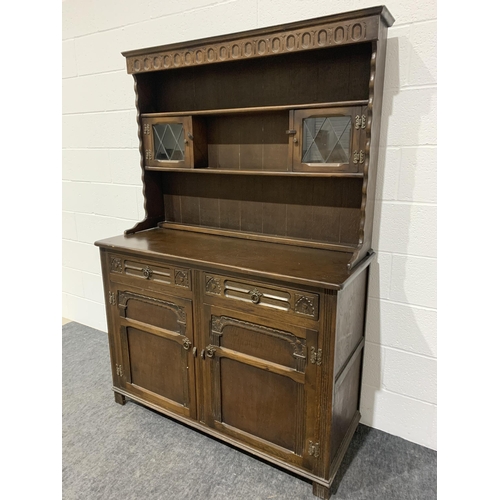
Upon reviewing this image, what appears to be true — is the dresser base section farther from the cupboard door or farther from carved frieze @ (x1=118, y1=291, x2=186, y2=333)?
the cupboard door

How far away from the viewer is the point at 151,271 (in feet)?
5.84

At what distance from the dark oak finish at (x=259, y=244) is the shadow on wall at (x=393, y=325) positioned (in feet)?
0.24

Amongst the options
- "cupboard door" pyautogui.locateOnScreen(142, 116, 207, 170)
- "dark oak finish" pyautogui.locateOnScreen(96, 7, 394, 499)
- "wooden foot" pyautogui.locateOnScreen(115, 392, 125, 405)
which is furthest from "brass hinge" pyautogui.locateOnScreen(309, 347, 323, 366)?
"wooden foot" pyautogui.locateOnScreen(115, 392, 125, 405)

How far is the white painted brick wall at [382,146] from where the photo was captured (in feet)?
5.13

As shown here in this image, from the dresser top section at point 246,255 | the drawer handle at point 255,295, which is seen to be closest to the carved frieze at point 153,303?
the dresser top section at point 246,255

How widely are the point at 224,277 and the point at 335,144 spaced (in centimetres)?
70

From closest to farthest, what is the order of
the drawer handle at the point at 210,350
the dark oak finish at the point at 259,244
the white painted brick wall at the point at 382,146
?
1. the dark oak finish at the point at 259,244
2. the white painted brick wall at the point at 382,146
3. the drawer handle at the point at 210,350

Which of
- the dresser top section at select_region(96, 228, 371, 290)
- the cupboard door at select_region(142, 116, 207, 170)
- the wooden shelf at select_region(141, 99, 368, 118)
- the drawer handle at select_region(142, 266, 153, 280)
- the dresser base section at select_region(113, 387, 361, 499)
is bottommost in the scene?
the dresser base section at select_region(113, 387, 361, 499)

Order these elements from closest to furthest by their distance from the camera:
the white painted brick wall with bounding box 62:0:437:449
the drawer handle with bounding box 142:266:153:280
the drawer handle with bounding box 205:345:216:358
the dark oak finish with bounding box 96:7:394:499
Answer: the dark oak finish with bounding box 96:7:394:499, the white painted brick wall with bounding box 62:0:437:449, the drawer handle with bounding box 205:345:216:358, the drawer handle with bounding box 142:266:153:280

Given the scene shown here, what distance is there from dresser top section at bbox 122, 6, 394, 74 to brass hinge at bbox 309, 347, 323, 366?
1125 millimetres

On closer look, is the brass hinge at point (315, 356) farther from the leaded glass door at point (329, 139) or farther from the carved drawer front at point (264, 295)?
the leaded glass door at point (329, 139)

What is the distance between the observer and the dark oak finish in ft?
4.80
